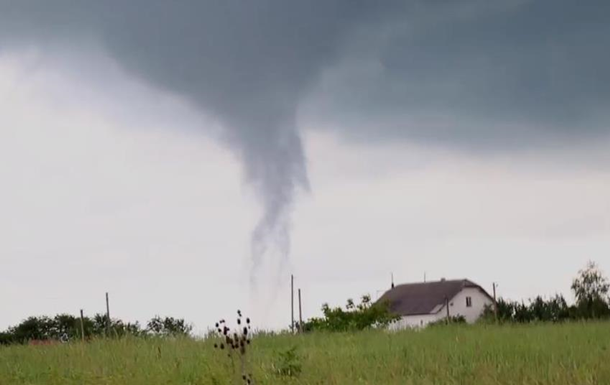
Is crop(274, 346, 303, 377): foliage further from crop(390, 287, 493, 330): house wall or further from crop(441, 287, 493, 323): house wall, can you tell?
crop(441, 287, 493, 323): house wall

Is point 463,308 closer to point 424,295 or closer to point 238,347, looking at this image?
point 424,295

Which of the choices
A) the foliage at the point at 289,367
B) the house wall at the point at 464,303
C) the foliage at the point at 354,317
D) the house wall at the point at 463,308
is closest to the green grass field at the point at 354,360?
the foliage at the point at 289,367

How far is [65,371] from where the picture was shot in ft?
55.8

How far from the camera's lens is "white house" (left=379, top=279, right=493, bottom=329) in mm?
72875

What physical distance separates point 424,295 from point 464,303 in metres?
3.28

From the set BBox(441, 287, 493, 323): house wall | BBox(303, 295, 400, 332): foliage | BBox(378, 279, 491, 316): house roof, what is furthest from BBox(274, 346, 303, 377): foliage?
BBox(441, 287, 493, 323): house wall

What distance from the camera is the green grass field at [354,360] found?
14.1m

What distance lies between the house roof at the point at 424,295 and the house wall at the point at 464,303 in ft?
1.11

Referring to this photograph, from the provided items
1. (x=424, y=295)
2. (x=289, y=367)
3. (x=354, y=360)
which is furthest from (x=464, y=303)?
(x=289, y=367)

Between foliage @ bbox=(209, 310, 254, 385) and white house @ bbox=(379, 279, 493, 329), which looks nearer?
foliage @ bbox=(209, 310, 254, 385)

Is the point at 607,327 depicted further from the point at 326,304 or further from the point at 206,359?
the point at 326,304

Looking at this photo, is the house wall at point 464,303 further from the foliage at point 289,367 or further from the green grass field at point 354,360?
the foliage at point 289,367

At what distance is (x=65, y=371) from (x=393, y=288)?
66145mm

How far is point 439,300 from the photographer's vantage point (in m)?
73.9
